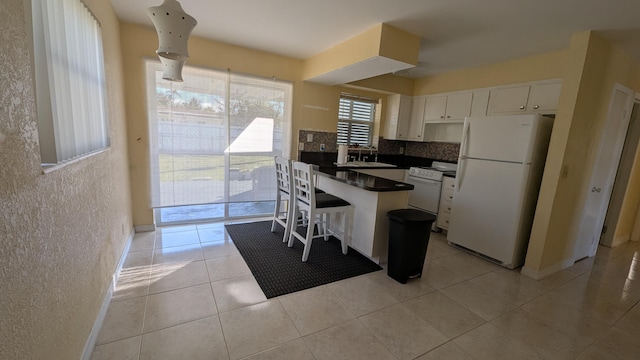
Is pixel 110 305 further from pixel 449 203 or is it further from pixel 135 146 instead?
pixel 449 203

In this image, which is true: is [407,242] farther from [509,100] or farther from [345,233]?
[509,100]

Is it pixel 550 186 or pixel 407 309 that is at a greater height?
pixel 550 186

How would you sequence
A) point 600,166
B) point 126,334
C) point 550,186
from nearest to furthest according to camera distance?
point 126,334, point 550,186, point 600,166

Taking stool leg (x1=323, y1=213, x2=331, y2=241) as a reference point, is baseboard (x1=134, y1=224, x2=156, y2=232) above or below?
below

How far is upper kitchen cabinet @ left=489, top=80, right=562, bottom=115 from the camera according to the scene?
→ 9.68 ft

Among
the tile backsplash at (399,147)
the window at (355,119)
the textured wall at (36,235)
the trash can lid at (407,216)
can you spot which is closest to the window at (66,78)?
the textured wall at (36,235)

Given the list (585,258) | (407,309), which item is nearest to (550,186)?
(585,258)

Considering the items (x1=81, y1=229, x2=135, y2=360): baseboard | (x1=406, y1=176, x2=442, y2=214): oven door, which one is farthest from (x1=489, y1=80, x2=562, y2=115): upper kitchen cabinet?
(x1=81, y1=229, x2=135, y2=360): baseboard

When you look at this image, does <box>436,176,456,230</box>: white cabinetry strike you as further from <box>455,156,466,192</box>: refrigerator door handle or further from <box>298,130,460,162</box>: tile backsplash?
<box>298,130,460,162</box>: tile backsplash

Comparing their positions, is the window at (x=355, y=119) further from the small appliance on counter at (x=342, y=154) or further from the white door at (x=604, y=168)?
the white door at (x=604, y=168)

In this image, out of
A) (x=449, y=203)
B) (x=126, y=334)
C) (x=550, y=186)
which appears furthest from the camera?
(x=449, y=203)

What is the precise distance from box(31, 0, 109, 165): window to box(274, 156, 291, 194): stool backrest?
1.61 meters

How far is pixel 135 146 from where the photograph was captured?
312 centimetres

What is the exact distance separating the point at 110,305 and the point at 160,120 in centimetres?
202
